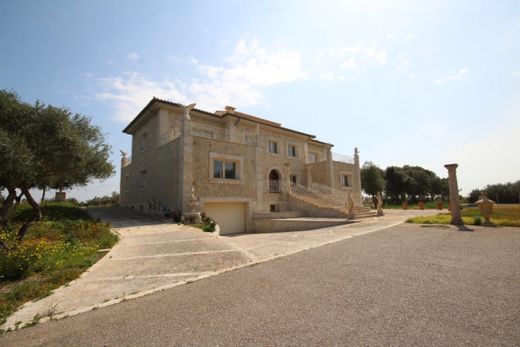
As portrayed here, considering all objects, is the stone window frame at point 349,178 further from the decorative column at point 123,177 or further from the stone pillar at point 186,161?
the decorative column at point 123,177

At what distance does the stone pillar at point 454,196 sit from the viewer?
11938 millimetres

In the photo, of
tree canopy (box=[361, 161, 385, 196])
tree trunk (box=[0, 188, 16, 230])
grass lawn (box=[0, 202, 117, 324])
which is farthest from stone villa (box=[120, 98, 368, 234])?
tree canopy (box=[361, 161, 385, 196])

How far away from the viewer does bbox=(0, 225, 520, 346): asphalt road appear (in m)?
2.88

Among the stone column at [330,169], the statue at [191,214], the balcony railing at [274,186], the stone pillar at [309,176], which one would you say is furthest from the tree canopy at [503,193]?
the statue at [191,214]

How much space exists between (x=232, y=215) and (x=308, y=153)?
45.8 feet

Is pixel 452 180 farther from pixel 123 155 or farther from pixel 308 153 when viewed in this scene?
pixel 123 155

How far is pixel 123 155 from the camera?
24953mm

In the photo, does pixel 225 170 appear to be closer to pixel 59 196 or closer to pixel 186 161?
pixel 186 161

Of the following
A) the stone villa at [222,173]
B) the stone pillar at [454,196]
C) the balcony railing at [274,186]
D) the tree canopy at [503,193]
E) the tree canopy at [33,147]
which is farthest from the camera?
the tree canopy at [503,193]

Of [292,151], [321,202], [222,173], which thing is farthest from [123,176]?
A: [321,202]

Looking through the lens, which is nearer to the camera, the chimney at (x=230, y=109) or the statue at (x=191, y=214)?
the statue at (x=191, y=214)

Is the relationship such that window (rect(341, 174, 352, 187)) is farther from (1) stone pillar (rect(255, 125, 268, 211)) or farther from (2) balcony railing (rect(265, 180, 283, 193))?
(1) stone pillar (rect(255, 125, 268, 211))

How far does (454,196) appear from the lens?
12.3m

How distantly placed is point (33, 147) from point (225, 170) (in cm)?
998
